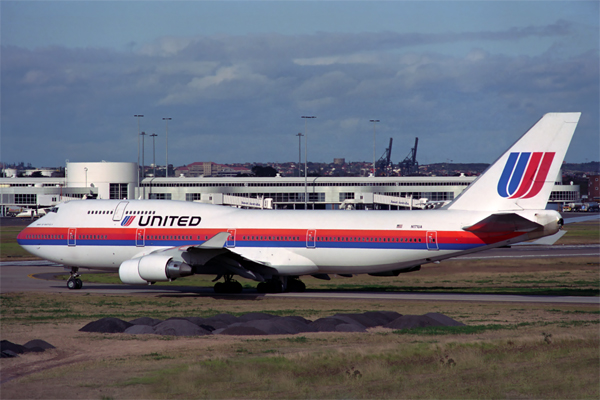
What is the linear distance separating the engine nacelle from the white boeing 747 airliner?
0.06 meters

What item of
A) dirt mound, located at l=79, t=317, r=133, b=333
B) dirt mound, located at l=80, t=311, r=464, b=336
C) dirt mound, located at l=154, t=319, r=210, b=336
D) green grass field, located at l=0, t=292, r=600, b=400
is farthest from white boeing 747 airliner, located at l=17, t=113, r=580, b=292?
dirt mound, located at l=79, t=317, r=133, b=333

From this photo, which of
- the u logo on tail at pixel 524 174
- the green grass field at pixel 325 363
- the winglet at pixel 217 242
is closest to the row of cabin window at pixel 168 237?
the winglet at pixel 217 242

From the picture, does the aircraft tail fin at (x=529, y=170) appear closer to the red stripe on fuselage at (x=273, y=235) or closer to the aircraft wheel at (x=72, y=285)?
the red stripe on fuselage at (x=273, y=235)

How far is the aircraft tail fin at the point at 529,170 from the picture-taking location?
120ft

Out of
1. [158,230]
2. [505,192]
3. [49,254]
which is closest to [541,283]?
[505,192]

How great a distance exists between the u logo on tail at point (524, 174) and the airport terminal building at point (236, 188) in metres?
96.2

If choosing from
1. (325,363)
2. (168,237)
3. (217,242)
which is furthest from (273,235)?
(325,363)

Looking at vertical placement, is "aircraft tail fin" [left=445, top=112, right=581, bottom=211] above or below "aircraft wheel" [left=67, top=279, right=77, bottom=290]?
above

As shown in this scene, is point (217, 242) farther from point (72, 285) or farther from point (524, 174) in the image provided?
point (524, 174)

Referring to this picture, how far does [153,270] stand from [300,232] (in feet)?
28.9

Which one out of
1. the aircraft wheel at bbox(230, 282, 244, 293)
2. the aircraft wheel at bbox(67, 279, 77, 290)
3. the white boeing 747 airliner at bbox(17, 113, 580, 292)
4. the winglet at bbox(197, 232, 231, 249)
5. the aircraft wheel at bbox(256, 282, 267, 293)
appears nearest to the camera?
the winglet at bbox(197, 232, 231, 249)

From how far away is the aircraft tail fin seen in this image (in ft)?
120

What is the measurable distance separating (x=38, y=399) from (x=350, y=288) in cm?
2924

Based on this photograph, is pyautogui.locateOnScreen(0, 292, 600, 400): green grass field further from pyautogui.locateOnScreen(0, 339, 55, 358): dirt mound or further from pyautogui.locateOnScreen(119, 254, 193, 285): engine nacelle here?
pyautogui.locateOnScreen(119, 254, 193, 285): engine nacelle
